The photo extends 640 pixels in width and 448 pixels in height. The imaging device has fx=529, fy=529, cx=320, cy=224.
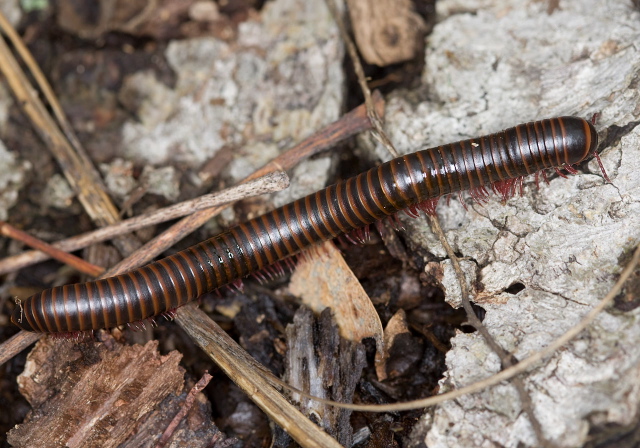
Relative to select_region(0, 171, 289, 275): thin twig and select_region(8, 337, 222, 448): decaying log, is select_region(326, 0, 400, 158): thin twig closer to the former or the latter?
select_region(0, 171, 289, 275): thin twig

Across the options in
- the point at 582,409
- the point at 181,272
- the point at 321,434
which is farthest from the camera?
the point at 181,272

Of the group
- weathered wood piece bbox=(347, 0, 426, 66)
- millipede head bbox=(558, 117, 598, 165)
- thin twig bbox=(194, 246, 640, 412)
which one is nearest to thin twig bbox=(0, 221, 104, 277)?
thin twig bbox=(194, 246, 640, 412)

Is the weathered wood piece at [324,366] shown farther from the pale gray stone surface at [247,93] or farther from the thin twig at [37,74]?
the thin twig at [37,74]

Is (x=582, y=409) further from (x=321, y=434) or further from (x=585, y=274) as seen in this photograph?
(x=321, y=434)

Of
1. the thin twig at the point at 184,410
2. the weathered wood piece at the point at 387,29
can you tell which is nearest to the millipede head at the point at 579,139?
the weathered wood piece at the point at 387,29

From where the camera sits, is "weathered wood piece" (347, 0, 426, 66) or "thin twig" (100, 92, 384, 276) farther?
"weathered wood piece" (347, 0, 426, 66)

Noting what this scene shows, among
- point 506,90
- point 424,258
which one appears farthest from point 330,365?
point 506,90
